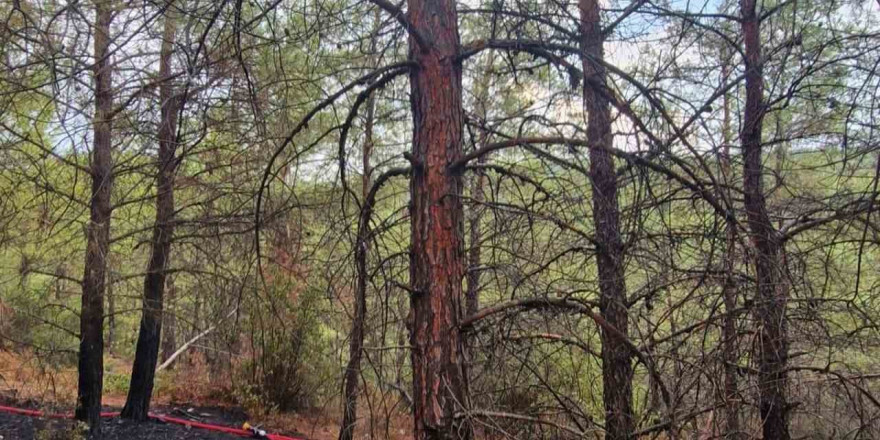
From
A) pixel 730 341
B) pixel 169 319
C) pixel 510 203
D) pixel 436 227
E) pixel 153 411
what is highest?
pixel 510 203

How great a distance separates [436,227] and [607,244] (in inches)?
38.4

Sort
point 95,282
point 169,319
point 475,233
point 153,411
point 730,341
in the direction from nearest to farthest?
1. point 730,341
2. point 475,233
3. point 95,282
4. point 153,411
5. point 169,319

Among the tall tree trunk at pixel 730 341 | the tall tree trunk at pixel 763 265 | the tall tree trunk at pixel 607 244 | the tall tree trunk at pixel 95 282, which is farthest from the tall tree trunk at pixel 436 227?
the tall tree trunk at pixel 95 282

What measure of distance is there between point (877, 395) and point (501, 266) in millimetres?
3466

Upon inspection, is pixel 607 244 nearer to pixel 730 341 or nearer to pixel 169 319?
pixel 730 341

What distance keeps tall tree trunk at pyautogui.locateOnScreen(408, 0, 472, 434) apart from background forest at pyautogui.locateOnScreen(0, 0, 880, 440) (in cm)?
1

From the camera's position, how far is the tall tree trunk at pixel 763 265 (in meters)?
2.18

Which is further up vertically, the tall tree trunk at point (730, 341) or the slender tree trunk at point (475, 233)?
the slender tree trunk at point (475, 233)

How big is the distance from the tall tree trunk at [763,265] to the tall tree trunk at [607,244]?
51cm

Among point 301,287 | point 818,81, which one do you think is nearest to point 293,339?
point 301,287

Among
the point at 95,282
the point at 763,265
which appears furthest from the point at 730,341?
the point at 95,282

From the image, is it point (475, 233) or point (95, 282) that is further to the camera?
point (95, 282)

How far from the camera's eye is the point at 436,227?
7.25 ft

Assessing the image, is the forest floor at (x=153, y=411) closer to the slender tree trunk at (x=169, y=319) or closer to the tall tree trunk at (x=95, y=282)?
the tall tree trunk at (x=95, y=282)
